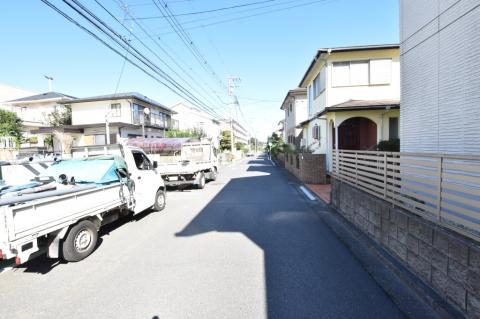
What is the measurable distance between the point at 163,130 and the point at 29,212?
29.8 metres

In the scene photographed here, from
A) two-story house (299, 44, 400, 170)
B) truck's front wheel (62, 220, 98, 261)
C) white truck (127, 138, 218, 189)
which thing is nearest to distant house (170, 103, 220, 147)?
white truck (127, 138, 218, 189)

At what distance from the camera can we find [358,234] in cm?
501

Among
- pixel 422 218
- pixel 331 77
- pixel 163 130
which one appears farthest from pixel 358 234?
pixel 163 130

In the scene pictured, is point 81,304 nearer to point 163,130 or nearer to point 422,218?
point 422,218

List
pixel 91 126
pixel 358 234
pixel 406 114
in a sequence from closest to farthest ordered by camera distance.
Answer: pixel 358 234
pixel 406 114
pixel 91 126

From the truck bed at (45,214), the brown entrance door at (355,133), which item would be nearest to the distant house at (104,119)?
the brown entrance door at (355,133)

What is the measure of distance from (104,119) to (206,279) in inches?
1053

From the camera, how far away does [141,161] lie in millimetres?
7371

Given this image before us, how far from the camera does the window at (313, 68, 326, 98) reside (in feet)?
43.3

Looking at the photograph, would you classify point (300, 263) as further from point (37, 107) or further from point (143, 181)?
point (37, 107)

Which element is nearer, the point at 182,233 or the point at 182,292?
the point at 182,292

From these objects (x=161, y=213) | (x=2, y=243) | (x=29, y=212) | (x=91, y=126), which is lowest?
(x=161, y=213)

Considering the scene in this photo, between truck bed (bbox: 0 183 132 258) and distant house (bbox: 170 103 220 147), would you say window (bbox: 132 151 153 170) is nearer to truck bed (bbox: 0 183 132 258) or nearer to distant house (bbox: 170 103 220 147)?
truck bed (bbox: 0 183 132 258)

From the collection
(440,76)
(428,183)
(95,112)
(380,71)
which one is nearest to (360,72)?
(380,71)
